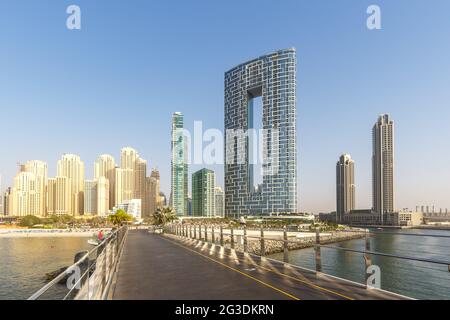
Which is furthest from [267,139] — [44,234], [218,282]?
[218,282]

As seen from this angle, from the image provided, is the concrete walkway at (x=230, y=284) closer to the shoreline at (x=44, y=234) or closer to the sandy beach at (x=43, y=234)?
the sandy beach at (x=43, y=234)

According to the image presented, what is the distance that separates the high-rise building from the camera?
550ft

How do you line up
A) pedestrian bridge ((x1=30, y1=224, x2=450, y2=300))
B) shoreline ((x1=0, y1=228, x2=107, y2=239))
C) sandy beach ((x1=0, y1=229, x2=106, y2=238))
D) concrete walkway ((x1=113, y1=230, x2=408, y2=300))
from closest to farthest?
pedestrian bridge ((x1=30, y1=224, x2=450, y2=300))
concrete walkway ((x1=113, y1=230, x2=408, y2=300))
shoreline ((x1=0, y1=228, x2=107, y2=239))
sandy beach ((x1=0, y1=229, x2=106, y2=238))

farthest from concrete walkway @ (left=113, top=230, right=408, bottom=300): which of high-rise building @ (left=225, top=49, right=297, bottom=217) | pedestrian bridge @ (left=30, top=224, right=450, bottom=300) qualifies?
high-rise building @ (left=225, top=49, right=297, bottom=217)

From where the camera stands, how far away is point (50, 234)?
169375mm

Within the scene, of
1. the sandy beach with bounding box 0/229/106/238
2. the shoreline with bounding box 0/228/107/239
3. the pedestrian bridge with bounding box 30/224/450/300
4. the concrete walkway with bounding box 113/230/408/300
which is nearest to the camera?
the pedestrian bridge with bounding box 30/224/450/300

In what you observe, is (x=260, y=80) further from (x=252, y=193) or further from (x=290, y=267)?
(x=290, y=267)

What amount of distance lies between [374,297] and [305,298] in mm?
1552

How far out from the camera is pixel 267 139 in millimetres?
177875

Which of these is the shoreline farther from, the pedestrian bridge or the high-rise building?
the pedestrian bridge

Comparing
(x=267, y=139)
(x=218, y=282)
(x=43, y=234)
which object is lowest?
(x=43, y=234)

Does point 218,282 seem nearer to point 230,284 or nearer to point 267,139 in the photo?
point 230,284
